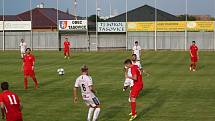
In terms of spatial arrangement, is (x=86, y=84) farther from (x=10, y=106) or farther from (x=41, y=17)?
(x=41, y=17)

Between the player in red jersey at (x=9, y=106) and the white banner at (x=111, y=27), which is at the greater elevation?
the white banner at (x=111, y=27)

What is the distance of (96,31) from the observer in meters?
66.6

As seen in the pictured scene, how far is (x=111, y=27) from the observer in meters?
66.0

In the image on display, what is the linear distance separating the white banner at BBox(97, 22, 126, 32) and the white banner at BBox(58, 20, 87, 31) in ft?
7.02

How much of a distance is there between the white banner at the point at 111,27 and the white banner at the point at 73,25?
84.2 inches

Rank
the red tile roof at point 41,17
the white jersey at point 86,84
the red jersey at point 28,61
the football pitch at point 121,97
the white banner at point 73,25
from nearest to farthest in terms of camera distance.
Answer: the white jersey at point 86,84 < the football pitch at point 121,97 < the red jersey at point 28,61 < the white banner at point 73,25 < the red tile roof at point 41,17

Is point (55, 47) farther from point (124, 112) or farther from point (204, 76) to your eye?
point (124, 112)

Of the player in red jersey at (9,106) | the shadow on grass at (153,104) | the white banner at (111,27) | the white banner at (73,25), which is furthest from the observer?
the white banner at (73,25)

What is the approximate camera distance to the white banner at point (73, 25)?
2621 inches

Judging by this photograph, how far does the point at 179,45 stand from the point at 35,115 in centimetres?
5033

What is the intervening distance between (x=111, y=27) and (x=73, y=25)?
208 inches

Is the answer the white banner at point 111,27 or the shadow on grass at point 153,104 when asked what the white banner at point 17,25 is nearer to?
the white banner at point 111,27

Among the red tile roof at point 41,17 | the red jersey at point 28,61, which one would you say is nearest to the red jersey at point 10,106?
the red jersey at point 28,61

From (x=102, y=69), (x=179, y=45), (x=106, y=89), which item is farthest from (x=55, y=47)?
(x=106, y=89)
